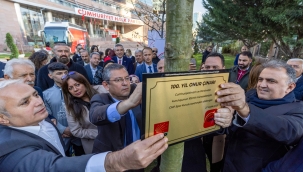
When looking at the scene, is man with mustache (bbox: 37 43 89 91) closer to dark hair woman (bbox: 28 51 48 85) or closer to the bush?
dark hair woman (bbox: 28 51 48 85)

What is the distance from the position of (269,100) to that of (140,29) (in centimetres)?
4517

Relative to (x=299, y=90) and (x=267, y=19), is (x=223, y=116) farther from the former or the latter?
(x=267, y=19)

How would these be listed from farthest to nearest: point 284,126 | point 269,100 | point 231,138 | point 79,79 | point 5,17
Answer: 1. point 5,17
2. point 79,79
3. point 231,138
4. point 269,100
5. point 284,126

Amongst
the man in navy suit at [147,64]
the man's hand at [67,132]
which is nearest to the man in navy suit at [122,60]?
the man in navy suit at [147,64]

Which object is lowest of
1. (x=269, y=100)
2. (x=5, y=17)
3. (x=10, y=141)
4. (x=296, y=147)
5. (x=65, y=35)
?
(x=296, y=147)

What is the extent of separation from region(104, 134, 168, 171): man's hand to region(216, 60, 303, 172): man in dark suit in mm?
480

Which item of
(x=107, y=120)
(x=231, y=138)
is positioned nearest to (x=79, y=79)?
(x=107, y=120)

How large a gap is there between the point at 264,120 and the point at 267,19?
28.1ft

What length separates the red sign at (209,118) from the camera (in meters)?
1.08

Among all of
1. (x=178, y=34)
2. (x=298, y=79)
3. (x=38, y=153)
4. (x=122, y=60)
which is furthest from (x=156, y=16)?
(x=38, y=153)

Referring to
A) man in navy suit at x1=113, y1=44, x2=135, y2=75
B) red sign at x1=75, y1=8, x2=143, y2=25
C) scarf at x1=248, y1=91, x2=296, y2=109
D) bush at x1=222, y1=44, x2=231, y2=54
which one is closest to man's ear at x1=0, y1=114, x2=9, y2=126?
scarf at x1=248, y1=91, x2=296, y2=109

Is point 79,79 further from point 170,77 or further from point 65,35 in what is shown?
point 65,35

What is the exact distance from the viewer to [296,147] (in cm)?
123

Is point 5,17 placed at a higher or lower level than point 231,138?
higher
